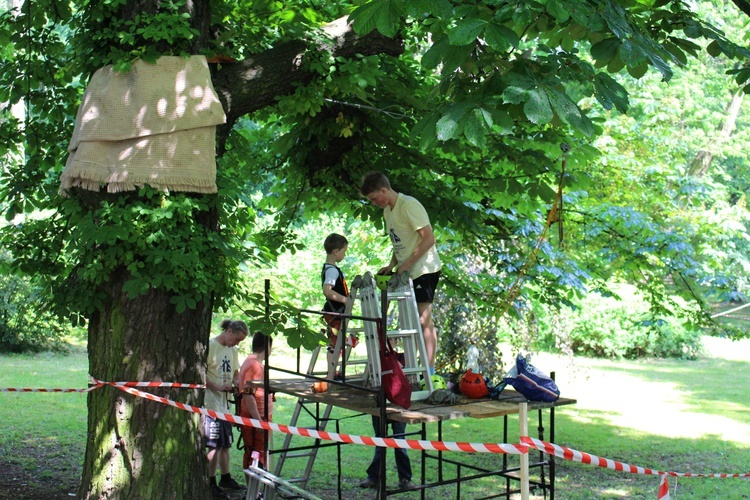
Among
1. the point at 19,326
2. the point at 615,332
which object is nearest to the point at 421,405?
the point at 19,326

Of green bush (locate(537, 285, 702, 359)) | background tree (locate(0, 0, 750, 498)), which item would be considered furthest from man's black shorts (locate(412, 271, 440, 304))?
green bush (locate(537, 285, 702, 359))

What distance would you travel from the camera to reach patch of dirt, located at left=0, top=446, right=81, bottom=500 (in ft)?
23.5

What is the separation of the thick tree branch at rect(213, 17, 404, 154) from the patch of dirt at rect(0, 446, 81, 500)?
342cm

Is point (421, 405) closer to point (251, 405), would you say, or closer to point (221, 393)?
point (251, 405)

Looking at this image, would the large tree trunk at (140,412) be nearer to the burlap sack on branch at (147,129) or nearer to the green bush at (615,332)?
the burlap sack on branch at (147,129)

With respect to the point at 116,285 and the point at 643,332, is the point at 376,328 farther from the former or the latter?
the point at 643,332

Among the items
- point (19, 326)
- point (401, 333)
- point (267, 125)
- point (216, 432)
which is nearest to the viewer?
point (401, 333)

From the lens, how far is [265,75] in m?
6.38

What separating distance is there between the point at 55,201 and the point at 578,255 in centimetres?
695

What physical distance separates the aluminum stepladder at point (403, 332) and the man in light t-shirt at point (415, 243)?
23 centimetres

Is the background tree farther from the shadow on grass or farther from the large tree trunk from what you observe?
the shadow on grass

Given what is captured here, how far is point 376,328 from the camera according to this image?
17.9 ft

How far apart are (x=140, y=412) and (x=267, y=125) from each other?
4.03 metres

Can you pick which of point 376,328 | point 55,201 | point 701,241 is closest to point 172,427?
point 376,328
